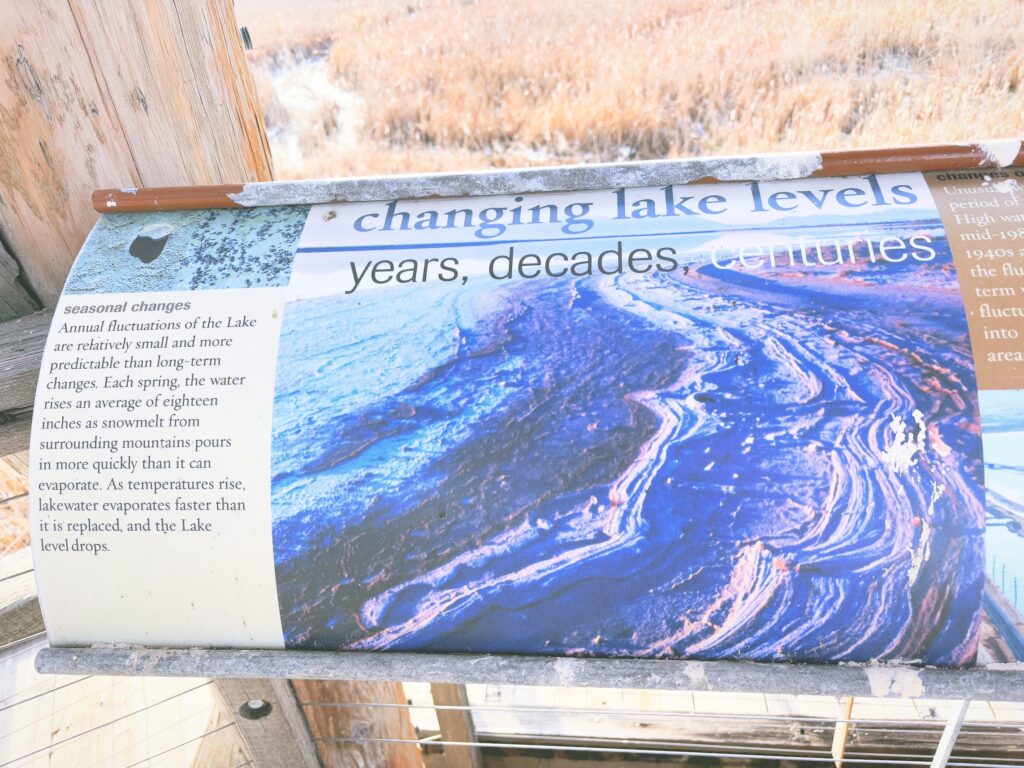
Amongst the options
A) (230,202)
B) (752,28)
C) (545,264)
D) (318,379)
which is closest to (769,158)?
(545,264)

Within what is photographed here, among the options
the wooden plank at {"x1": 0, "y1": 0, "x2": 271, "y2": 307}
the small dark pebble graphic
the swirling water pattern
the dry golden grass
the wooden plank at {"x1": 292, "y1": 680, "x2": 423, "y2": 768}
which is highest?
the wooden plank at {"x1": 0, "y1": 0, "x2": 271, "y2": 307}

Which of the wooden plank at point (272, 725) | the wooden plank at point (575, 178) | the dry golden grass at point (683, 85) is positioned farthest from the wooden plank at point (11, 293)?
the dry golden grass at point (683, 85)

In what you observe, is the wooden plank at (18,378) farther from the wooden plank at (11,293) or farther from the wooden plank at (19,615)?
the wooden plank at (19,615)

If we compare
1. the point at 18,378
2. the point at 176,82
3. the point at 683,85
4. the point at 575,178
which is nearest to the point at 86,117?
the point at 176,82

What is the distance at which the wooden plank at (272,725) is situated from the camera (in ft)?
4.72

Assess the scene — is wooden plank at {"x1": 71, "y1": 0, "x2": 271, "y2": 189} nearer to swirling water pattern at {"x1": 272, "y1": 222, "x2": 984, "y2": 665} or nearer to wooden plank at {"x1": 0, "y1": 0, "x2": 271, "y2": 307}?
wooden plank at {"x1": 0, "y1": 0, "x2": 271, "y2": 307}

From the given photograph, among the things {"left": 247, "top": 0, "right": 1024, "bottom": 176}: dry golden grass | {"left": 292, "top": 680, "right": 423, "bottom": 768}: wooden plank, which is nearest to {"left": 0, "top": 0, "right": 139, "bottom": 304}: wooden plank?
{"left": 292, "top": 680, "right": 423, "bottom": 768}: wooden plank

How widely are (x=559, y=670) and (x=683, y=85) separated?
201 inches

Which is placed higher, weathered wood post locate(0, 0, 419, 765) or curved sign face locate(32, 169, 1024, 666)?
weathered wood post locate(0, 0, 419, 765)

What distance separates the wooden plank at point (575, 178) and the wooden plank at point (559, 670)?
690mm

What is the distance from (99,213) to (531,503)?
911 mm

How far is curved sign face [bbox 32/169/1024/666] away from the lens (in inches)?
38.9

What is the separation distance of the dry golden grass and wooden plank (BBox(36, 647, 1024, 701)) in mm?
4088

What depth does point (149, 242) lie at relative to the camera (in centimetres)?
126
